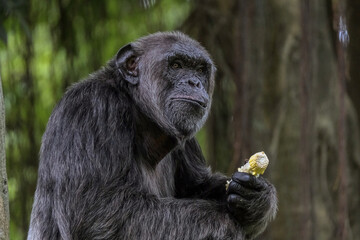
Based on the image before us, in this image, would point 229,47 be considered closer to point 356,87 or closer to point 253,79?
point 253,79

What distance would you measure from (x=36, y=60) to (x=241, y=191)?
4439 millimetres

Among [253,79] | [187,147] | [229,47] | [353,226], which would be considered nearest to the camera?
[187,147]

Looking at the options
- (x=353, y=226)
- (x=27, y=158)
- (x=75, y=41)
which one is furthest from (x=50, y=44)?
(x=353, y=226)

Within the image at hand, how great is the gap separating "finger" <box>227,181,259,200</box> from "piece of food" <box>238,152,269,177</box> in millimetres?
126

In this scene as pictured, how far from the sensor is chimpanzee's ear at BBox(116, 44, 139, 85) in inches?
234

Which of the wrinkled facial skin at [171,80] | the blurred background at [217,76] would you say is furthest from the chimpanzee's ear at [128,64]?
the blurred background at [217,76]

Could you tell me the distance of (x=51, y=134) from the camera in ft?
18.4

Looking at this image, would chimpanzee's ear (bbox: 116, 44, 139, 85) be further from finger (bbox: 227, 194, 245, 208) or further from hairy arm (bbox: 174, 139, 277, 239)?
finger (bbox: 227, 194, 245, 208)

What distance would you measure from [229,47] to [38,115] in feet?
8.01

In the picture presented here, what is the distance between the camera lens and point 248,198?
557 cm

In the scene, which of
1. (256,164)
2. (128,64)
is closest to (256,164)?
(256,164)

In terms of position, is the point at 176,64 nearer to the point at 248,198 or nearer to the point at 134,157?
the point at 134,157

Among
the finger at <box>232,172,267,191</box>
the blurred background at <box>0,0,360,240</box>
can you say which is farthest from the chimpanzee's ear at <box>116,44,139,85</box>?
the blurred background at <box>0,0,360,240</box>

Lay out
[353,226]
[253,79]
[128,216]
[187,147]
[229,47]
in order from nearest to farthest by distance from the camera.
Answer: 1. [128,216]
2. [187,147]
3. [253,79]
4. [229,47]
5. [353,226]
